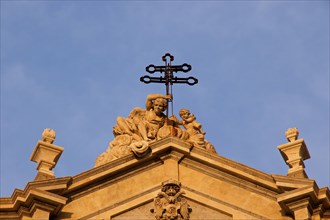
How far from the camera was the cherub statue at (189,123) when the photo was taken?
42094 millimetres

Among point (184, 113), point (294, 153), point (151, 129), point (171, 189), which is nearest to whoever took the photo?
point (171, 189)

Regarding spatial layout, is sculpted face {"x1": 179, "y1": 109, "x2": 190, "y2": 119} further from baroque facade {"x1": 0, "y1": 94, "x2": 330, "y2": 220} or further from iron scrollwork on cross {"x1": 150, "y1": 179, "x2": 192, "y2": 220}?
iron scrollwork on cross {"x1": 150, "y1": 179, "x2": 192, "y2": 220}

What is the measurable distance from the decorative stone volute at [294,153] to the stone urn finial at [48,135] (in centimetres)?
563

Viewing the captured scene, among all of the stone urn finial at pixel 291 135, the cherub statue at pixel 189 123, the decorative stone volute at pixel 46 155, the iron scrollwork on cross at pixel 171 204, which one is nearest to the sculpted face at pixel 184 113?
the cherub statue at pixel 189 123

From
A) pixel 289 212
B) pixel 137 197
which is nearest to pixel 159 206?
pixel 137 197

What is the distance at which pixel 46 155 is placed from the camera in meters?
40.5

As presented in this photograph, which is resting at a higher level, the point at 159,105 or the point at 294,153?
the point at 159,105

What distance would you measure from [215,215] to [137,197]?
196 cm

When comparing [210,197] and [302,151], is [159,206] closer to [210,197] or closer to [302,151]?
[210,197]

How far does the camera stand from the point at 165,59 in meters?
44.2

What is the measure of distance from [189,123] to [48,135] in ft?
12.5

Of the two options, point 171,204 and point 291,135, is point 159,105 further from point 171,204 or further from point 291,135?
point 291,135

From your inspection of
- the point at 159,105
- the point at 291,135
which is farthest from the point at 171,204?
the point at 291,135

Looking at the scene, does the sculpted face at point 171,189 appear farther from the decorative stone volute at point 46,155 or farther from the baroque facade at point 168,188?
the decorative stone volute at point 46,155
